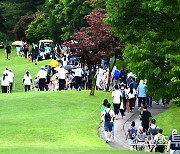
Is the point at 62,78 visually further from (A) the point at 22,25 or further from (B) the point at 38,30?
(A) the point at 22,25

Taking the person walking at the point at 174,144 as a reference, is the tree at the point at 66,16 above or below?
above

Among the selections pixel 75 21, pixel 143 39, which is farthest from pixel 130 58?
pixel 75 21

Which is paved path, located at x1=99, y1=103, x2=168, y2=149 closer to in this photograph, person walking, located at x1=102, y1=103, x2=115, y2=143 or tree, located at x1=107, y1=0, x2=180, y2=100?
person walking, located at x1=102, y1=103, x2=115, y2=143

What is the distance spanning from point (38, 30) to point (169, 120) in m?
48.5

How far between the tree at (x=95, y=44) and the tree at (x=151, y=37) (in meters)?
11.1

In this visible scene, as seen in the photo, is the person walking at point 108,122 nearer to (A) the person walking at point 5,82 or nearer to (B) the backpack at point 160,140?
(B) the backpack at point 160,140

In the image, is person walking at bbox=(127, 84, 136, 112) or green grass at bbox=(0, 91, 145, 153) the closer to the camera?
green grass at bbox=(0, 91, 145, 153)

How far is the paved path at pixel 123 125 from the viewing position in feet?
79.8

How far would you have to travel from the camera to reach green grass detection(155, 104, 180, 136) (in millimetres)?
27520

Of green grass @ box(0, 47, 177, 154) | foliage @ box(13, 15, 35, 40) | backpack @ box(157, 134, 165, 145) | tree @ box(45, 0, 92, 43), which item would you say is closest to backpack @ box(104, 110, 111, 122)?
green grass @ box(0, 47, 177, 154)

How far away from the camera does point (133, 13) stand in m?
22.1

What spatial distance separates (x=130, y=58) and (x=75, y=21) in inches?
1612

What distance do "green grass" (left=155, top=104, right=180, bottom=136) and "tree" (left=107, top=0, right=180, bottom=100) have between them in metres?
5.17

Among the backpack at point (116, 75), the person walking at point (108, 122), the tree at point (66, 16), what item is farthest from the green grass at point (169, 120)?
the tree at point (66, 16)
